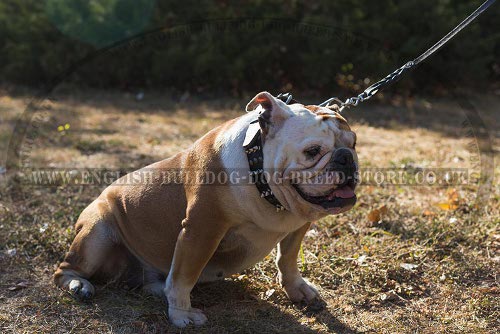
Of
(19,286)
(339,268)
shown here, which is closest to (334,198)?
(339,268)

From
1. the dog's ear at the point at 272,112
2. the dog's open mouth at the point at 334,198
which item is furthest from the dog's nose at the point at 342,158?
the dog's ear at the point at 272,112

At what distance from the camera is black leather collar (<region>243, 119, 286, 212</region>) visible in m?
2.83

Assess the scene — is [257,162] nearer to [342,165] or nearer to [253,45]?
[342,165]

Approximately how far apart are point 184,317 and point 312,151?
3.72 feet

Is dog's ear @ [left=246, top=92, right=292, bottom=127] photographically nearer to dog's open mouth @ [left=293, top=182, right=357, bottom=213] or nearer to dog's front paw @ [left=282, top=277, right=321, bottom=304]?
dog's open mouth @ [left=293, top=182, right=357, bottom=213]

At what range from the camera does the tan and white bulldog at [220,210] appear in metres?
2.77

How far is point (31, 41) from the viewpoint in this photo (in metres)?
9.46

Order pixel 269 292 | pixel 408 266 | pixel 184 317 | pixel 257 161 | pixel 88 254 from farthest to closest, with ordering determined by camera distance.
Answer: pixel 408 266 → pixel 269 292 → pixel 88 254 → pixel 184 317 → pixel 257 161

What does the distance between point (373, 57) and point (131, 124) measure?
3304 mm

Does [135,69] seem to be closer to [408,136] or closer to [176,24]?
[176,24]

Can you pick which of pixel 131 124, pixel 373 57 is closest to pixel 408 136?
pixel 373 57

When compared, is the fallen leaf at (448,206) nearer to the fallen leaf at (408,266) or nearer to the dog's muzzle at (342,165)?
the fallen leaf at (408,266)

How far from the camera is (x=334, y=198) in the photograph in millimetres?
2793

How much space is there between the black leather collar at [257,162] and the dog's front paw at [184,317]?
0.78 meters
